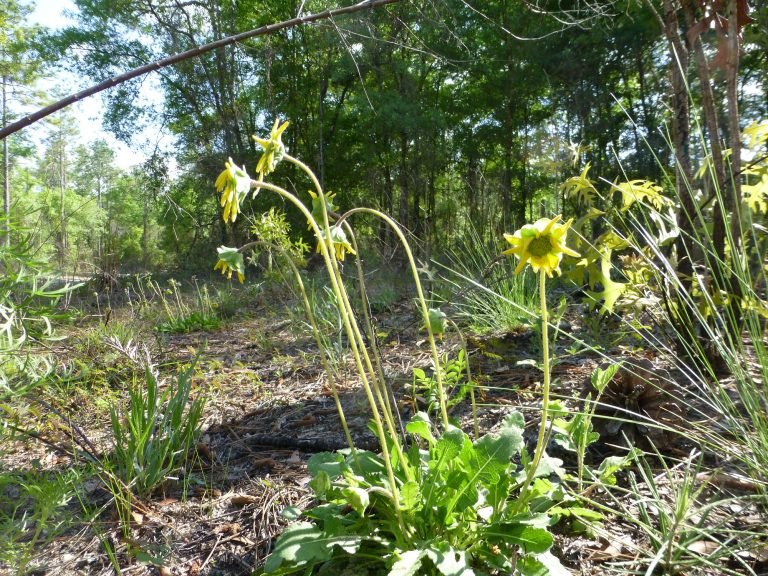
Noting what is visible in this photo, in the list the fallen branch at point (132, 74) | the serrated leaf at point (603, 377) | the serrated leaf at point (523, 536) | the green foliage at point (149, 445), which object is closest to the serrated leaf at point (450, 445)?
the serrated leaf at point (523, 536)

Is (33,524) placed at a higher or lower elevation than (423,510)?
lower

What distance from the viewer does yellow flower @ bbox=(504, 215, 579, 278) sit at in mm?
786

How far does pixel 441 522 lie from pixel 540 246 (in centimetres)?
62

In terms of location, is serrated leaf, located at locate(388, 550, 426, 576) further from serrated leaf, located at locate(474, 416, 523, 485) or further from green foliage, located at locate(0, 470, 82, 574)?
green foliage, located at locate(0, 470, 82, 574)

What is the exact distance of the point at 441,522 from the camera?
1048mm

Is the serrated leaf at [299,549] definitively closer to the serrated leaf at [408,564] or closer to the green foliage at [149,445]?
the serrated leaf at [408,564]

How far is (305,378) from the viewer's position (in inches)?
100

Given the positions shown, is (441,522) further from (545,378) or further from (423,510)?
(545,378)

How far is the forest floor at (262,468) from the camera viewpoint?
115cm

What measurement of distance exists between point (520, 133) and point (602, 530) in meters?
11.4

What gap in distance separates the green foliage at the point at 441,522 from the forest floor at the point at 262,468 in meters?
0.15

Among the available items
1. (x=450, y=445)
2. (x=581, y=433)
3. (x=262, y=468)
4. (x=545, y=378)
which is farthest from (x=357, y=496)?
(x=262, y=468)

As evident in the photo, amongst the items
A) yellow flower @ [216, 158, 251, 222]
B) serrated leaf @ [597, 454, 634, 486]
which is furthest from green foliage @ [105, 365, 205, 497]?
serrated leaf @ [597, 454, 634, 486]

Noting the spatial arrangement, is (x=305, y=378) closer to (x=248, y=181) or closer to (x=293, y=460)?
(x=293, y=460)
